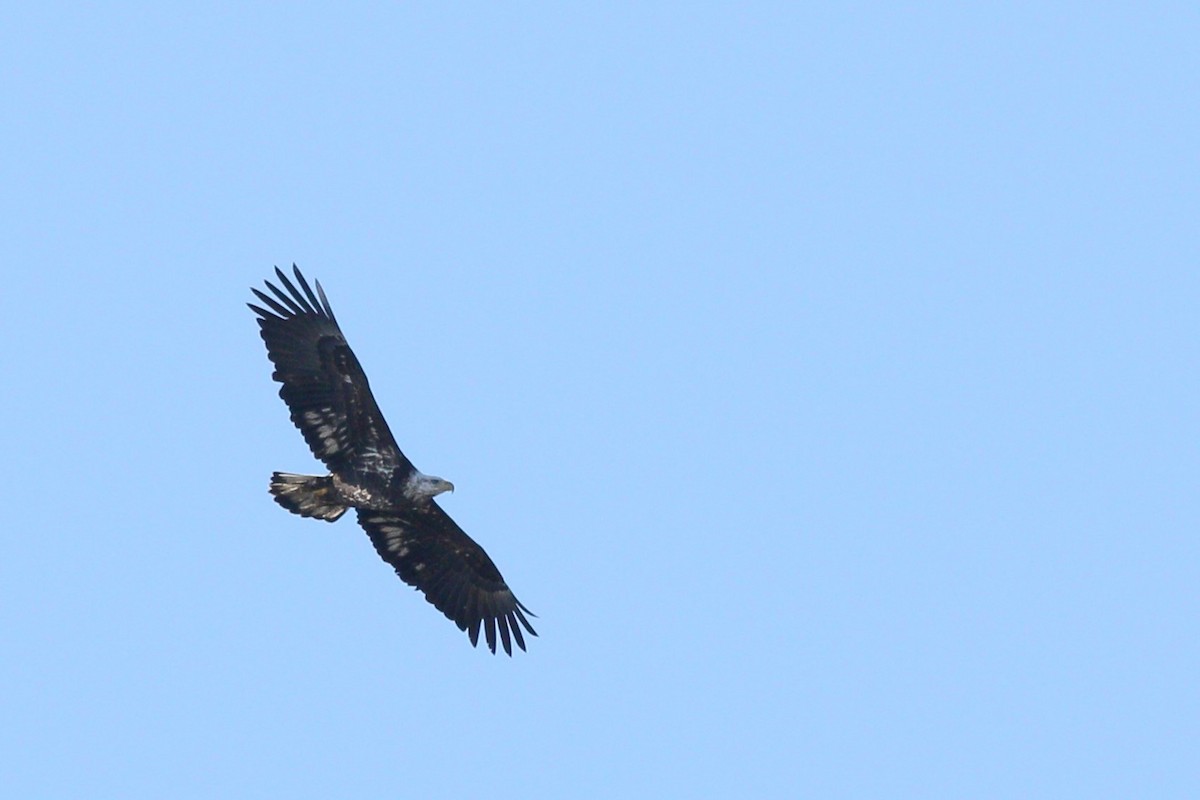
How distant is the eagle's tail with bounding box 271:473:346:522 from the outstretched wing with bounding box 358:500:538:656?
1143 mm

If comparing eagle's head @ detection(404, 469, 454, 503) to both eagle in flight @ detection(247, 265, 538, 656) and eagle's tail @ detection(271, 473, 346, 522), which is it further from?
eagle's tail @ detection(271, 473, 346, 522)

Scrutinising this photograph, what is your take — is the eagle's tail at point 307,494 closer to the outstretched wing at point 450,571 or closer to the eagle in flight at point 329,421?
the eagle in flight at point 329,421

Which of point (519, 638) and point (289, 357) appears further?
point (519, 638)

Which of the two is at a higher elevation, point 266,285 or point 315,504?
point 266,285

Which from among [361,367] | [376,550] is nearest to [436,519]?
[376,550]

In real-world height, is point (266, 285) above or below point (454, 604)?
above

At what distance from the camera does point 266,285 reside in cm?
2381

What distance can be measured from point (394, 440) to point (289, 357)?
5.84 ft

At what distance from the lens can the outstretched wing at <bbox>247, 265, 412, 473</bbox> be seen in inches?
931

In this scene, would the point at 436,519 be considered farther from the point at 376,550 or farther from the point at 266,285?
the point at 266,285

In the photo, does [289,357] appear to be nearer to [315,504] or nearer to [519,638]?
[315,504]

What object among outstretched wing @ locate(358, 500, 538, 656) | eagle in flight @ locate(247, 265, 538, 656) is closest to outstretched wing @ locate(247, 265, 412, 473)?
eagle in flight @ locate(247, 265, 538, 656)

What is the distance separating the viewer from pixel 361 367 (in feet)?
77.5

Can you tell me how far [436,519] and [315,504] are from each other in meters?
1.98
